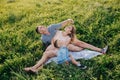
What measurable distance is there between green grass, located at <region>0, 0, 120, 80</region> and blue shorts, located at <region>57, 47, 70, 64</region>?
21 cm

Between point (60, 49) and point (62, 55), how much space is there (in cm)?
27

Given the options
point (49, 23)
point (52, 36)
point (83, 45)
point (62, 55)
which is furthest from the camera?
point (49, 23)

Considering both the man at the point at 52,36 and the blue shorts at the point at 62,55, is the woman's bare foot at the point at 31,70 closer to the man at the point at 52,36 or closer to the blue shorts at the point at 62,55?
the blue shorts at the point at 62,55

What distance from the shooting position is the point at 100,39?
10.2 m

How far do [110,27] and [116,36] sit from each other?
0.66 meters

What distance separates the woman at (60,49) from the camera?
9.12 meters

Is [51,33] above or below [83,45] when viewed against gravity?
above

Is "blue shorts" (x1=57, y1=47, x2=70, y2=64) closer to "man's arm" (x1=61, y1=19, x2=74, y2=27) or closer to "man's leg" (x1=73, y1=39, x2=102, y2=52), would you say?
"man's leg" (x1=73, y1=39, x2=102, y2=52)

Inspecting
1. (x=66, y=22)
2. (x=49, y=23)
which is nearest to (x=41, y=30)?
(x=66, y=22)

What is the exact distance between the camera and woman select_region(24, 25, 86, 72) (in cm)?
912

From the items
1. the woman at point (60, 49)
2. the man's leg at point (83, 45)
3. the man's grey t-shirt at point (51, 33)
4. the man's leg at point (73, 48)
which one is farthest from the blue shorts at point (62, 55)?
the man's grey t-shirt at point (51, 33)

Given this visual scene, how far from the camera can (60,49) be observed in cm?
945

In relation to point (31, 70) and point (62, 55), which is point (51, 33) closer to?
point (62, 55)

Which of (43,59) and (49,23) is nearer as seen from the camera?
(43,59)
